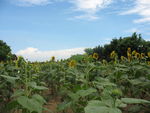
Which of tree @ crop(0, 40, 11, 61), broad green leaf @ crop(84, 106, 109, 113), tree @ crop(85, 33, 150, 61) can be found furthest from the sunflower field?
tree @ crop(0, 40, 11, 61)

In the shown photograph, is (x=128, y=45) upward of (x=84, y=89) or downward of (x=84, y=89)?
upward

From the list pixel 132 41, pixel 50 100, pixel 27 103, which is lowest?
pixel 50 100

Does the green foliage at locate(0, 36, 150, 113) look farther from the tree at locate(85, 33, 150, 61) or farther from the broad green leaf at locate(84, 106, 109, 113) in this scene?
the tree at locate(85, 33, 150, 61)

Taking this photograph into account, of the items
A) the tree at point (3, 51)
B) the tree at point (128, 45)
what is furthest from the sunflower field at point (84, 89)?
the tree at point (3, 51)

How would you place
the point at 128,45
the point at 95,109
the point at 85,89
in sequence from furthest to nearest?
the point at 128,45 → the point at 85,89 → the point at 95,109

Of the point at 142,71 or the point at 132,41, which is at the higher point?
the point at 132,41

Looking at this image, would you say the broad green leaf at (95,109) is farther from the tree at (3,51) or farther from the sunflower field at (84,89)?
the tree at (3,51)

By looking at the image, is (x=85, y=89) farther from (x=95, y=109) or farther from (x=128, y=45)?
(x=128, y=45)

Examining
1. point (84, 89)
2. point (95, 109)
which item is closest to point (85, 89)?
point (84, 89)

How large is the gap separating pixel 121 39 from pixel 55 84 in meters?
22.0

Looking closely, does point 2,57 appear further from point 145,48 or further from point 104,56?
point 145,48

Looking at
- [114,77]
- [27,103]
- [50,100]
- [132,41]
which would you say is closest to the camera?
[27,103]

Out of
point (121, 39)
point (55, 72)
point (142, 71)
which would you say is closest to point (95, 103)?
point (142, 71)

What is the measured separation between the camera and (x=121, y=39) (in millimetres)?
26016
